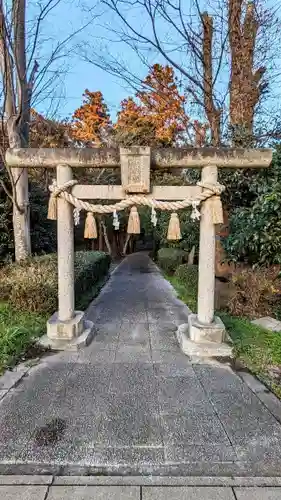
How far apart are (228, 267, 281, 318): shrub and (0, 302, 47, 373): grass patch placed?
3.04 meters

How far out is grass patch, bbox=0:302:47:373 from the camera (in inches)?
128

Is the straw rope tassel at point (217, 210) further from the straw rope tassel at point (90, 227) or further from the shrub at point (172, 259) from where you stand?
the shrub at point (172, 259)

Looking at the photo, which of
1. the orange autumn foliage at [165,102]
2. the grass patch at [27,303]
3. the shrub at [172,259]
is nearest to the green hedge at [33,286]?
the grass patch at [27,303]

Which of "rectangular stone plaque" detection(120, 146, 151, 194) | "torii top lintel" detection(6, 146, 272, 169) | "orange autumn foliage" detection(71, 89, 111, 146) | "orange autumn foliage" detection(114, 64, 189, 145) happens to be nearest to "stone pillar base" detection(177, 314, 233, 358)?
"rectangular stone plaque" detection(120, 146, 151, 194)

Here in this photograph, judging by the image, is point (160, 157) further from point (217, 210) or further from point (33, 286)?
point (33, 286)

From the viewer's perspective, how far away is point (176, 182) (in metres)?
11.3

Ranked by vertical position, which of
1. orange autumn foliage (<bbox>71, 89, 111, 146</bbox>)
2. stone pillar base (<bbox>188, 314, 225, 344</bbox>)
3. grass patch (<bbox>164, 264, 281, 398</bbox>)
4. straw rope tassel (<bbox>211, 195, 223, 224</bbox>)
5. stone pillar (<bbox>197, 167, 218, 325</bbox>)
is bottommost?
grass patch (<bbox>164, 264, 281, 398</bbox>)

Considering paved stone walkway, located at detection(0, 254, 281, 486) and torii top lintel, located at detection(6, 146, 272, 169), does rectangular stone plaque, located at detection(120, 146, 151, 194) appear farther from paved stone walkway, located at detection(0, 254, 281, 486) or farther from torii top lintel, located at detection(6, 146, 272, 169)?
paved stone walkway, located at detection(0, 254, 281, 486)

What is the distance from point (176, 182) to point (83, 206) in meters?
8.32

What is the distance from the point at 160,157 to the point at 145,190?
410 millimetres

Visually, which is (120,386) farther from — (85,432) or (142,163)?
(142,163)

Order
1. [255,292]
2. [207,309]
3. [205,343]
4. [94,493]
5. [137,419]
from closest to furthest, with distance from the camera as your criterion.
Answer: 1. [94,493]
2. [137,419]
3. [205,343]
4. [207,309]
5. [255,292]

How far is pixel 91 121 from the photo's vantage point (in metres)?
14.6

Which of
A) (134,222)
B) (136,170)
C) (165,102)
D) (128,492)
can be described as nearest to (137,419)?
(128,492)
